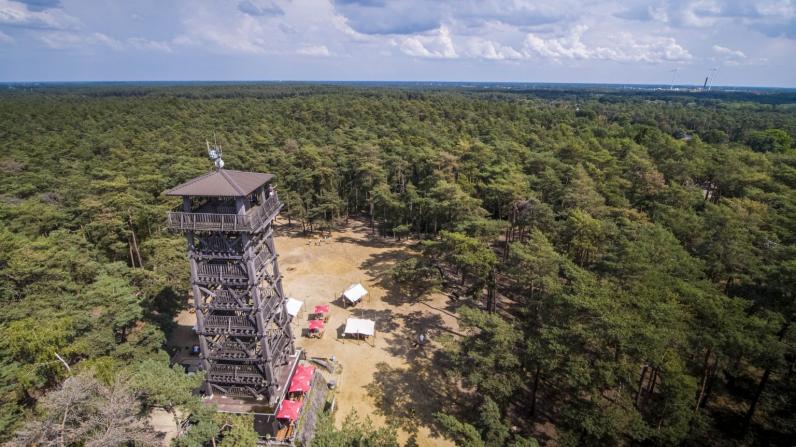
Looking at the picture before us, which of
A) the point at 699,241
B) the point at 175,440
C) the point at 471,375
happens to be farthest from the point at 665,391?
the point at 175,440

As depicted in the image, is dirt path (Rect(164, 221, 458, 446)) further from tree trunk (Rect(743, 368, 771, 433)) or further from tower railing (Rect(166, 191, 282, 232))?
tree trunk (Rect(743, 368, 771, 433))

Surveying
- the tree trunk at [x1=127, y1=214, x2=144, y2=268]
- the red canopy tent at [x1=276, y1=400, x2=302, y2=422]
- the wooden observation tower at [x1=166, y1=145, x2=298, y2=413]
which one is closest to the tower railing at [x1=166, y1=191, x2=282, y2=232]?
the wooden observation tower at [x1=166, y1=145, x2=298, y2=413]

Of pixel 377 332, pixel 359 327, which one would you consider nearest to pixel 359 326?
pixel 359 327

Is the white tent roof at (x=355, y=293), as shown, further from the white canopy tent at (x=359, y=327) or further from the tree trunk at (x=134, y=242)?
the tree trunk at (x=134, y=242)

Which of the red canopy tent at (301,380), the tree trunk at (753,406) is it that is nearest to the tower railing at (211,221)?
the red canopy tent at (301,380)

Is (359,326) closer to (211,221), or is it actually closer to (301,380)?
(301,380)

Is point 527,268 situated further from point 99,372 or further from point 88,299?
point 88,299
